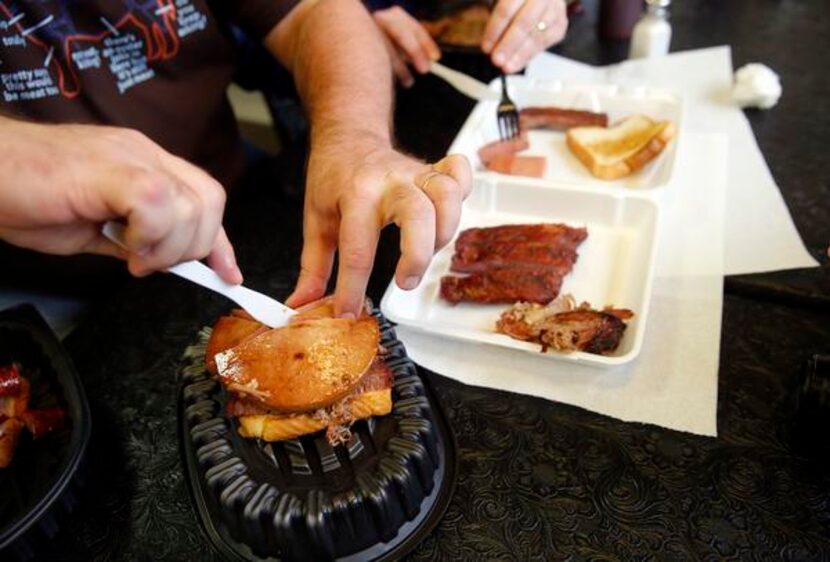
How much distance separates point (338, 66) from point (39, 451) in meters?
1.03

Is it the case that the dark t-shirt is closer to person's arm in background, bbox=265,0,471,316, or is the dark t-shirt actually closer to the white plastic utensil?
person's arm in background, bbox=265,0,471,316

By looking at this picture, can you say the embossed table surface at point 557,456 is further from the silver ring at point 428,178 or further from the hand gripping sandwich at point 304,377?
the silver ring at point 428,178

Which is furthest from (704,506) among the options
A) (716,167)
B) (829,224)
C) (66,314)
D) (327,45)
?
(66,314)

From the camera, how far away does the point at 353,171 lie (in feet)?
3.64

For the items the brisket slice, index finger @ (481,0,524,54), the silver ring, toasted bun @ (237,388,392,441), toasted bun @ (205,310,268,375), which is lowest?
the brisket slice

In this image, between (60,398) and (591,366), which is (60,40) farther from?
(591,366)

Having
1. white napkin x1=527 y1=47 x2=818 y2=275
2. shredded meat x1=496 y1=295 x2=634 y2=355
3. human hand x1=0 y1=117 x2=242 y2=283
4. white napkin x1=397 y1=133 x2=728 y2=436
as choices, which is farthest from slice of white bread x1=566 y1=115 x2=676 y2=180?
human hand x1=0 y1=117 x2=242 y2=283

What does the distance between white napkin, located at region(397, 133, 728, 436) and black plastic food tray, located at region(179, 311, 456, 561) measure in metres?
0.21

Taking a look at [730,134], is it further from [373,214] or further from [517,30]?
[373,214]

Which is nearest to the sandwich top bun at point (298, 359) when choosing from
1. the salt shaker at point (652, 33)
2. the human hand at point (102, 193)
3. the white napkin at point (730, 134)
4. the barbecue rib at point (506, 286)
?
the human hand at point (102, 193)

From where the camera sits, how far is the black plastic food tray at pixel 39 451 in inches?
35.9

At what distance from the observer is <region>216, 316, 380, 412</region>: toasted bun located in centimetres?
93

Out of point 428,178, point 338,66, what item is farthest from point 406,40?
point 428,178

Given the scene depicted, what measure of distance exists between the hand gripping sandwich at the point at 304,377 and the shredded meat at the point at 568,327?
32 centimetres
